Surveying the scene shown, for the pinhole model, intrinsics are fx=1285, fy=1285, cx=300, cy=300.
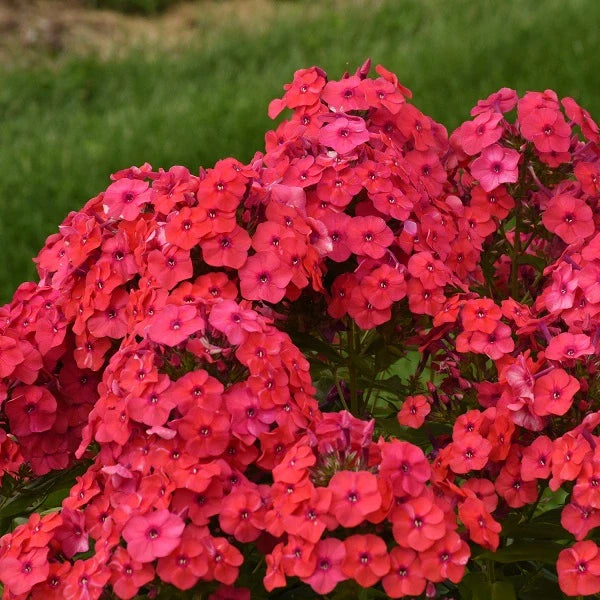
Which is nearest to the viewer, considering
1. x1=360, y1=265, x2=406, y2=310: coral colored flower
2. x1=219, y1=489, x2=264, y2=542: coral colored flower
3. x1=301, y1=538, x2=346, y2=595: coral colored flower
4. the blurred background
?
x1=301, y1=538, x2=346, y2=595: coral colored flower

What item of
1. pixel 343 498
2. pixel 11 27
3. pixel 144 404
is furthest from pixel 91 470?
pixel 11 27

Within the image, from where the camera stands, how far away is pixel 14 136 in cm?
734

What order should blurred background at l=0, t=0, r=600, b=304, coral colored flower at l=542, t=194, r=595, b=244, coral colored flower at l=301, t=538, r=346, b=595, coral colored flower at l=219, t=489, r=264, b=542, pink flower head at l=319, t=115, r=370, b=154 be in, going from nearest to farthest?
coral colored flower at l=301, t=538, r=346, b=595 → coral colored flower at l=219, t=489, r=264, b=542 → pink flower head at l=319, t=115, r=370, b=154 → coral colored flower at l=542, t=194, r=595, b=244 → blurred background at l=0, t=0, r=600, b=304

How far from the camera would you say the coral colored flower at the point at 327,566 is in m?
1.76

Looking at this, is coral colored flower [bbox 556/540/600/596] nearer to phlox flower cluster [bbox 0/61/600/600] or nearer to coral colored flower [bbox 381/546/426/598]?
phlox flower cluster [bbox 0/61/600/600]

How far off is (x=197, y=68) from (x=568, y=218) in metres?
5.99

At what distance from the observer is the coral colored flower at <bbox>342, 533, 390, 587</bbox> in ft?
5.81

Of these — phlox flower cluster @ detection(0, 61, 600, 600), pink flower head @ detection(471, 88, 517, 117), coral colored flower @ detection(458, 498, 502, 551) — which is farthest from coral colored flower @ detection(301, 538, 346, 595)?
pink flower head @ detection(471, 88, 517, 117)

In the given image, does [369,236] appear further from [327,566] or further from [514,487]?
[327,566]

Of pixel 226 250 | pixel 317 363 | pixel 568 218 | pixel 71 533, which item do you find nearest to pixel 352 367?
pixel 317 363

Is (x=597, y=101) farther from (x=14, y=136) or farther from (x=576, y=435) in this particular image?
(x=576, y=435)

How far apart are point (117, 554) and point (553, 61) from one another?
5826 millimetres

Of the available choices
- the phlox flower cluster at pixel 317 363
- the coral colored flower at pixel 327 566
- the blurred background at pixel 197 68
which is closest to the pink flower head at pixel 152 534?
the phlox flower cluster at pixel 317 363

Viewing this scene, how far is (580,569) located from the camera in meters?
1.93
